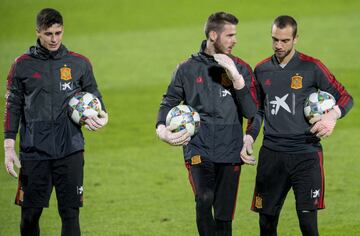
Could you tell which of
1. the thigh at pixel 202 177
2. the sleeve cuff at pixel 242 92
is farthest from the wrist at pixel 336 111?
the thigh at pixel 202 177

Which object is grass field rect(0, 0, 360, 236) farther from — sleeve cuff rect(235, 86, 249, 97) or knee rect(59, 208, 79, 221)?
sleeve cuff rect(235, 86, 249, 97)

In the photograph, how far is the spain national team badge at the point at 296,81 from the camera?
9133 millimetres

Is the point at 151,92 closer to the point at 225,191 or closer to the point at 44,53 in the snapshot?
the point at 44,53

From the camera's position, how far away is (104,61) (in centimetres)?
2141

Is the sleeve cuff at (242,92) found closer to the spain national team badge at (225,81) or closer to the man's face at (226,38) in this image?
the spain national team badge at (225,81)

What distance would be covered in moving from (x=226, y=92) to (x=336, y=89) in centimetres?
107

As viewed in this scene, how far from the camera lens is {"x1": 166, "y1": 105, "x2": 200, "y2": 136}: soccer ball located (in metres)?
8.80

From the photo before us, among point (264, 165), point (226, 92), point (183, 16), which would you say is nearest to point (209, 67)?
point (226, 92)

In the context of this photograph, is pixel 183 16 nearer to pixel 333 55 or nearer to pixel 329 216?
pixel 333 55

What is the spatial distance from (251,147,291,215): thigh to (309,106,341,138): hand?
0.44 metres

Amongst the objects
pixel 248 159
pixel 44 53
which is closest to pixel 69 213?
pixel 44 53

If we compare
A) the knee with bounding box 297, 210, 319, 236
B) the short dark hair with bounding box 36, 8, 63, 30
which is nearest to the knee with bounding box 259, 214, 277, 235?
the knee with bounding box 297, 210, 319, 236

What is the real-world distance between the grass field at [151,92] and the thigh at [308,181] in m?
1.78

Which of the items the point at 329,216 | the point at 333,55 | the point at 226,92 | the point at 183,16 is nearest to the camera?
the point at 226,92
